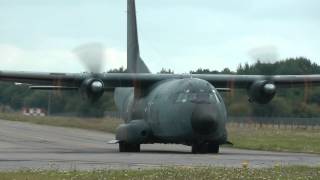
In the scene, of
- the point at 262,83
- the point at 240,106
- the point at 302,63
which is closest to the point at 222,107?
the point at 262,83

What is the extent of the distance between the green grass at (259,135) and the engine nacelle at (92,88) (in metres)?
11.7

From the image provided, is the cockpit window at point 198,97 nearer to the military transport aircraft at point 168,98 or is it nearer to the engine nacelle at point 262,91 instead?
the military transport aircraft at point 168,98

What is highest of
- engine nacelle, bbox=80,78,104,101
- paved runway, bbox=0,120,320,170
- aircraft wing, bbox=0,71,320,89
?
aircraft wing, bbox=0,71,320,89

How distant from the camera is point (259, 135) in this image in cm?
5928

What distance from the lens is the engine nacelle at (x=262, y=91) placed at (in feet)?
125

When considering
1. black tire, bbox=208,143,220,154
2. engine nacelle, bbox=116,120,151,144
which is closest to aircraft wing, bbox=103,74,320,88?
engine nacelle, bbox=116,120,151,144

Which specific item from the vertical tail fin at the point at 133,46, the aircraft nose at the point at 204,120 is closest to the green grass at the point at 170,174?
the aircraft nose at the point at 204,120

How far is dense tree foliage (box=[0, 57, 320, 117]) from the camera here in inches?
1815

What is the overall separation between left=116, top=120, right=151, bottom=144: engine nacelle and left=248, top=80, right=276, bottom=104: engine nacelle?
638 centimetres

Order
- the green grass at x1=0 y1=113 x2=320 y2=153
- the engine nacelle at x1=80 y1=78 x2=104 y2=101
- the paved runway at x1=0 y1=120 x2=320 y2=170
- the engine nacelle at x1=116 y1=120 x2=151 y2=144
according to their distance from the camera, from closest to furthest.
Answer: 1. the paved runway at x1=0 y1=120 x2=320 y2=170
2. the engine nacelle at x1=80 y1=78 x2=104 y2=101
3. the engine nacelle at x1=116 y1=120 x2=151 y2=144
4. the green grass at x1=0 y1=113 x2=320 y2=153

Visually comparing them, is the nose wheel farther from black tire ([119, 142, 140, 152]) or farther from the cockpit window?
black tire ([119, 142, 140, 152])

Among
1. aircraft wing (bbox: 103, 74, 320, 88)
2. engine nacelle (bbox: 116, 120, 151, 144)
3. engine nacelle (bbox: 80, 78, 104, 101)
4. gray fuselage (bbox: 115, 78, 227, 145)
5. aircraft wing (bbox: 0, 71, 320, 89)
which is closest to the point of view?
gray fuselage (bbox: 115, 78, 227, 145)

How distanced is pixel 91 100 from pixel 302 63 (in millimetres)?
64802

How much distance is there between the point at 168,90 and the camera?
3509 cm
